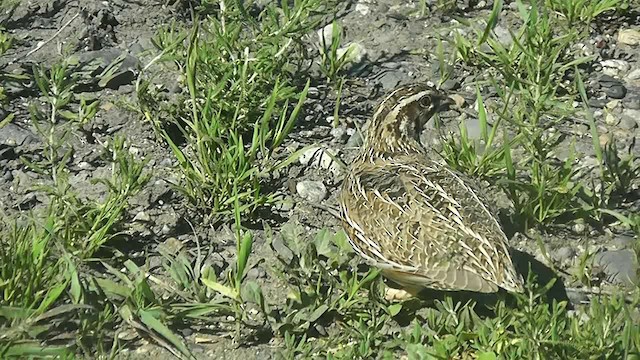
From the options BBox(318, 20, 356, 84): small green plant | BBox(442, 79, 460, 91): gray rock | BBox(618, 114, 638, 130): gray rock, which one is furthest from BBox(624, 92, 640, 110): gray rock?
BBox(318, 20, 356, 84): small green plant

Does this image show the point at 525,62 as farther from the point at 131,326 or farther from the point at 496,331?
the point at 131,326

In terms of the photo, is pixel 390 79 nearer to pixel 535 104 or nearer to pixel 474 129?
pixel 474 129

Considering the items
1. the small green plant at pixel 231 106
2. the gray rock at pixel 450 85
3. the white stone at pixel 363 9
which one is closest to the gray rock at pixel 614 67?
the gray rock at pixel 450 85

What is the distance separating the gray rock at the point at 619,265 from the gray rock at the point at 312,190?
5.59ft

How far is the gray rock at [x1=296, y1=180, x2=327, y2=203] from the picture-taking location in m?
6.30

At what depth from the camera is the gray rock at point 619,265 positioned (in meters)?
5.69

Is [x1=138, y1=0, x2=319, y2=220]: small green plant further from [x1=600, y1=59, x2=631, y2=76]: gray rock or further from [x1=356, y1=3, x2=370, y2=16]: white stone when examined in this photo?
[x1=600, y1=59, x2=631, y2=76]: gray rock

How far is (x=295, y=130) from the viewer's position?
6.79 m

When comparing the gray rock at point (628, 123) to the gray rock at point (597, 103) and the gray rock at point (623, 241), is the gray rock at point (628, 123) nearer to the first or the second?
the gray rock at point (597, 103)

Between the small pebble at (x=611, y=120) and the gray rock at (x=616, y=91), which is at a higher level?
the gray rock at (x=616, y=91)

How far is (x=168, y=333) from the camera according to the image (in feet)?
16.9

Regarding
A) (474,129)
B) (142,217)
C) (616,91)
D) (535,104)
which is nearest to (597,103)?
(616,91)

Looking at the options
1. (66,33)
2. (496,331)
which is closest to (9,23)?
(66,33)

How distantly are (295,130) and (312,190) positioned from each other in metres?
0.61
